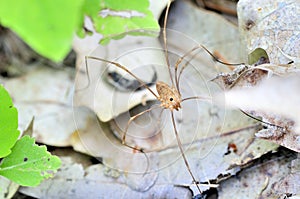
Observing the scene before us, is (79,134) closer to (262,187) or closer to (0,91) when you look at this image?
(0,91)

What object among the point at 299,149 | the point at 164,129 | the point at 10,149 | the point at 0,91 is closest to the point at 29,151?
the point at 10,149

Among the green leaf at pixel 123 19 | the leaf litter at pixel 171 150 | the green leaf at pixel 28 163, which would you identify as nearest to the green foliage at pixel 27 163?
the green leaf at pixel 28 163

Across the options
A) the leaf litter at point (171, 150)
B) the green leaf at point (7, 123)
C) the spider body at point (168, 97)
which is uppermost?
the spider body at point (168, 97)

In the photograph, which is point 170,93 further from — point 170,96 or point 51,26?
point 51,26

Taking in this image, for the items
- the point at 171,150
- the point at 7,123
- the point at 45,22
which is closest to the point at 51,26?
the point at 45,22

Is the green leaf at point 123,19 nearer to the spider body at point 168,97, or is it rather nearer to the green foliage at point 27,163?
the spider body at point 168,97

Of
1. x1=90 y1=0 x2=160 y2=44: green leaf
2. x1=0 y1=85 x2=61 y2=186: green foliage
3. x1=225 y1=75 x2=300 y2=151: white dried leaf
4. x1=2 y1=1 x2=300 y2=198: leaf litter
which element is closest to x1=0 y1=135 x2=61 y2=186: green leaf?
x1=0 y1=85 x2=61 y2=186: green foliage
